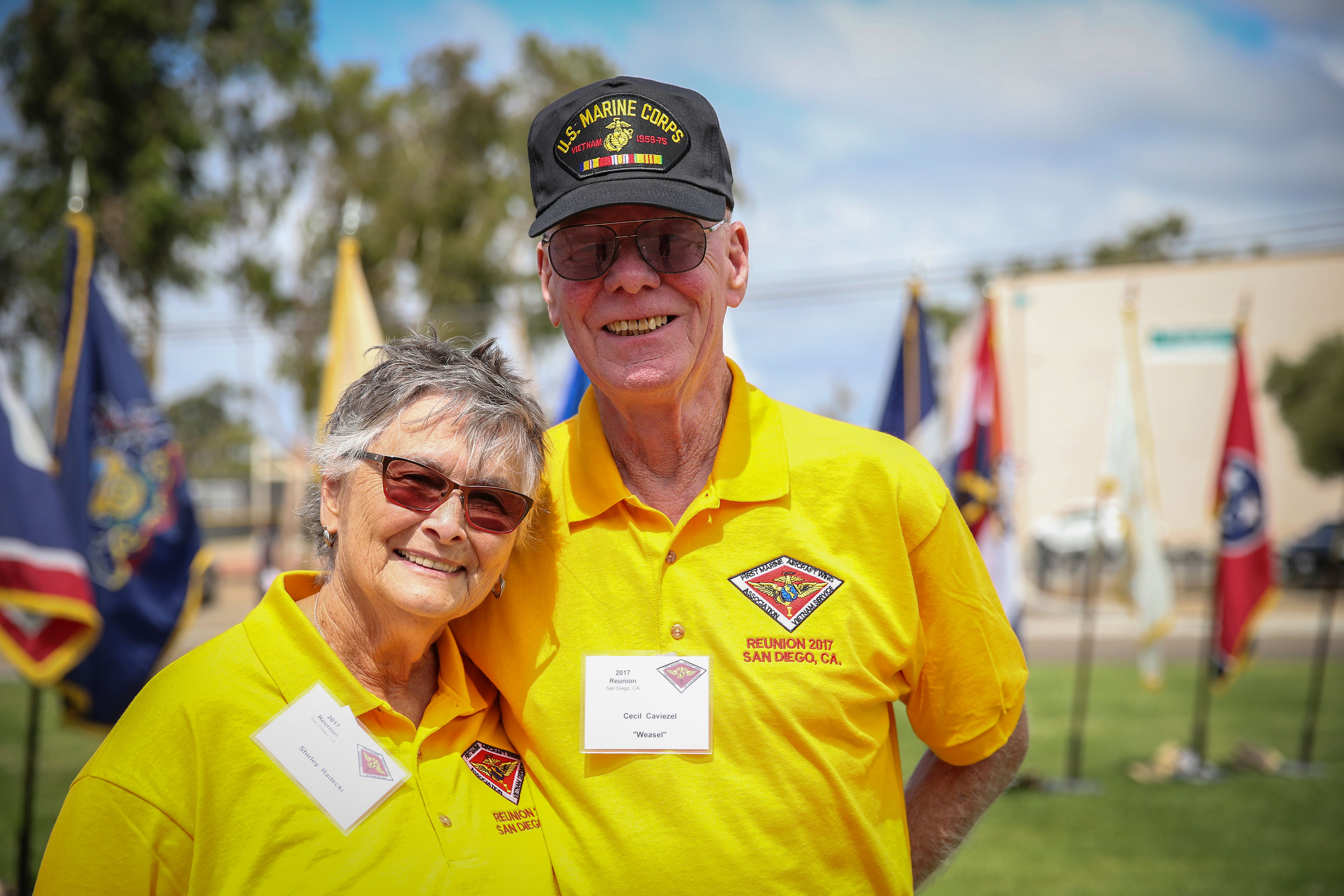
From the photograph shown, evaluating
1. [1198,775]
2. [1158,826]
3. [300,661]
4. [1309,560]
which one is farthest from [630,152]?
[1309,560]

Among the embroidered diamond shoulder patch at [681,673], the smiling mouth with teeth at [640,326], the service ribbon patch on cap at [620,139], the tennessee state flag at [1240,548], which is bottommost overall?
the tennessee state flag at [1240,548]

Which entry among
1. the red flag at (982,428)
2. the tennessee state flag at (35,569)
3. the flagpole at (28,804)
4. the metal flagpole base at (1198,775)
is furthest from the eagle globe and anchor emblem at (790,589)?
the metal flagpole base at (1198,775)

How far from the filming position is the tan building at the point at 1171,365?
90.7ft

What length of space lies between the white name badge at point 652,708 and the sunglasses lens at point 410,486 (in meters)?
0.49

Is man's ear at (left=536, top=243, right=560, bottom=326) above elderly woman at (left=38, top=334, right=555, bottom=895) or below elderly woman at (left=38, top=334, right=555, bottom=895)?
above

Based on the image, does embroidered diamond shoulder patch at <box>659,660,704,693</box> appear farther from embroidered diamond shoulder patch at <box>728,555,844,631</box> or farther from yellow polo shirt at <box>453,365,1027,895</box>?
embroidered diamond shoulder patch at <box>728,555,844,631</box>

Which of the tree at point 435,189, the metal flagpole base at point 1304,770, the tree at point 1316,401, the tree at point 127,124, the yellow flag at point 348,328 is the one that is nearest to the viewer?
the yellow flag at point 348,328

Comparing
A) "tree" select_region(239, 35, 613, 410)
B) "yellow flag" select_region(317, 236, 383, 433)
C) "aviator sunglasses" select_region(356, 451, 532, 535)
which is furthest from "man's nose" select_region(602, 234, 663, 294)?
"tree" select_region(239, 35, 613, 410)

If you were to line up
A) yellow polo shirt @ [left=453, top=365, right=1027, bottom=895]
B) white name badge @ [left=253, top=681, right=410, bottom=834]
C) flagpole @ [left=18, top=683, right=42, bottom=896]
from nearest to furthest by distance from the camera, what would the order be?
white name badge @ [left=253, top=681, right=410, bottom=834] < yellow polo shirt @ [left=453, top=365, right=1027, bottom=895] < flagpole @ [left=18, top=683, right=42, bottom=896]

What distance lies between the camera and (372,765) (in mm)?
1784

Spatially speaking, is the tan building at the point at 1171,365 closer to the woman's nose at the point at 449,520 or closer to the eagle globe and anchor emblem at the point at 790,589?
the eagle globe and anchor emblem at the point at 790,589

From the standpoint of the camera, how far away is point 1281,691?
505 inches

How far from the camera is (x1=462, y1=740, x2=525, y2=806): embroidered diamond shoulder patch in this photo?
1915 mm

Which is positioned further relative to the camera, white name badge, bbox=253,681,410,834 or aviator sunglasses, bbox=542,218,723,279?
aviator sunglasses, bbox=542,218,723,279
